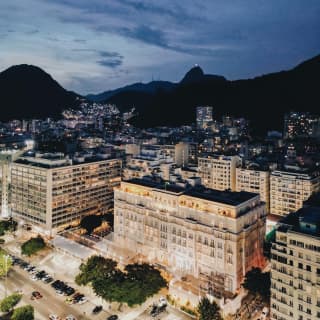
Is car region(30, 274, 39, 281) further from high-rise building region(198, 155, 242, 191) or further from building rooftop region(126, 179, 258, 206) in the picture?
high-rise building region(198, 155, 242, 191)

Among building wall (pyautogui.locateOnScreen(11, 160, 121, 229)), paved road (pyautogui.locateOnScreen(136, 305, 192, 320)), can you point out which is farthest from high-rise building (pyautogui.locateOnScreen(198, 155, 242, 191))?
paved road (pyautogui.locateOnScreen(136, 305, 192, 320))

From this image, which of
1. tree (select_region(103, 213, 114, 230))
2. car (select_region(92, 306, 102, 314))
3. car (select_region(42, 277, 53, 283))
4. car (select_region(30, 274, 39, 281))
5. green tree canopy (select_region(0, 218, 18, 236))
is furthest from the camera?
tree (select_region(103, 213, 114, 230))

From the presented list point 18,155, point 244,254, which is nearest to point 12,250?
point 18,155

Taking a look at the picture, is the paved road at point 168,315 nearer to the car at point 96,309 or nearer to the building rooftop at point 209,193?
the car at point 96,309

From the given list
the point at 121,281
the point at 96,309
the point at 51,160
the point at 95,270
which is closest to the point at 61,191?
the point at 51,160

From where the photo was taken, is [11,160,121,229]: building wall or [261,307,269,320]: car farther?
[11,160,121,229]: building wall

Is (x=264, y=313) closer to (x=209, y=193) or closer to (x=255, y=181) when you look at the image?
(x=209, y=193)
